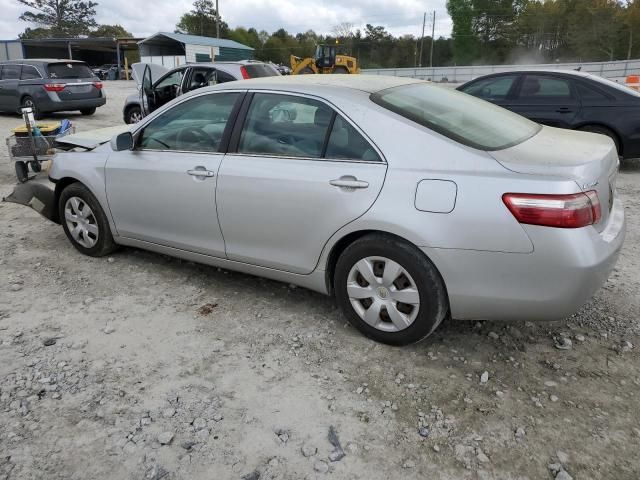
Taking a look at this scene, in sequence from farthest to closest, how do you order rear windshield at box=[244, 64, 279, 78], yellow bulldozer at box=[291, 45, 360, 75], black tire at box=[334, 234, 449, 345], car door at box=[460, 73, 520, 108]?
1. yellow bulldozer at box=[291, 45, 360, 75]
2. rear windshield at box=[244, 64, 279, 78]
3. car door at box=[460, 73, 520, 108]
4. black tire at box=[334, 234, 449, 345]

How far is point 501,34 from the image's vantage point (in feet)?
235

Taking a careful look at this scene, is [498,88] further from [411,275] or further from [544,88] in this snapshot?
[411,275]

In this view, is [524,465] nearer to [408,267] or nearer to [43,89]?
[408,267]

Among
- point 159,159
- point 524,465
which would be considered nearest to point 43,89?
point 159,159

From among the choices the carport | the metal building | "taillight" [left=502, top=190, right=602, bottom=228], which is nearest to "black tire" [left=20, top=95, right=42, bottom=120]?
"taillight" [left=502, top=190, right=602, bottom=228]

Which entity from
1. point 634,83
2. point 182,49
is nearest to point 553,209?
point 634,83

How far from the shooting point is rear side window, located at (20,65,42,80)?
563 inches

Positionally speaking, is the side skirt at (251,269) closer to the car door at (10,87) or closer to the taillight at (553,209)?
the taillight at (553,209)

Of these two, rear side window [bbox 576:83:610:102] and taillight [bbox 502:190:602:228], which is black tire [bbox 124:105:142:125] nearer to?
rear side window [bbox 576:83:610:102]

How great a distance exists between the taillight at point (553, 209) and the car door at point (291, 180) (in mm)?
754

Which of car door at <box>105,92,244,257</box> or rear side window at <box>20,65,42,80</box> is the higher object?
rear side window at <box>20,65,42,80</box>

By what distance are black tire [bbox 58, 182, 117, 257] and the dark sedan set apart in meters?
6.25

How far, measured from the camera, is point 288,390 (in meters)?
2.91

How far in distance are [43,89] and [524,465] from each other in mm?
15119
